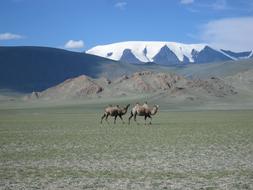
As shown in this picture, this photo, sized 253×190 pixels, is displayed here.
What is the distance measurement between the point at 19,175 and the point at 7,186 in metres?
1.73

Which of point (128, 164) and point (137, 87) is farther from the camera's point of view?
point (137, 87)

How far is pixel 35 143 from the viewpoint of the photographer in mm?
24125

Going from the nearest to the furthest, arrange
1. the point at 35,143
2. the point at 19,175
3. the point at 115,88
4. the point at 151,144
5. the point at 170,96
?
1. the point at 19,175
2. the point at 151,144
3. the point at 35,143
4. the point at 170,96
5. the point at 115,88

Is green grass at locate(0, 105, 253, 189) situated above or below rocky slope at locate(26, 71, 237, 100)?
below

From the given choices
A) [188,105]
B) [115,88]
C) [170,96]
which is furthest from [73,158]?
[115,88]

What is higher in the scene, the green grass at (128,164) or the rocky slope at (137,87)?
the rocky slope at (137,87)

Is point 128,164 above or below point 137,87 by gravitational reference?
below

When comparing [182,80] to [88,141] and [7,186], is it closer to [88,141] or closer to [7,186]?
[88,141]

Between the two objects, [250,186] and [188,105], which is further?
[188,105]

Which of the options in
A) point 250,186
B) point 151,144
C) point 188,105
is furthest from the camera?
point 188,105

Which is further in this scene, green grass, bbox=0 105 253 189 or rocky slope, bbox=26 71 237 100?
rocky slope, bbox=26 71 237 100

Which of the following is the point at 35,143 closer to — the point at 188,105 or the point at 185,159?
the point at 185,159

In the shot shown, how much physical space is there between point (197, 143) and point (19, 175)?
35.7 feet

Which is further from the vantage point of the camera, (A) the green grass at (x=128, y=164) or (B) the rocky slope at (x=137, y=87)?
(B) the rocky slope at (x=137, y=87)
